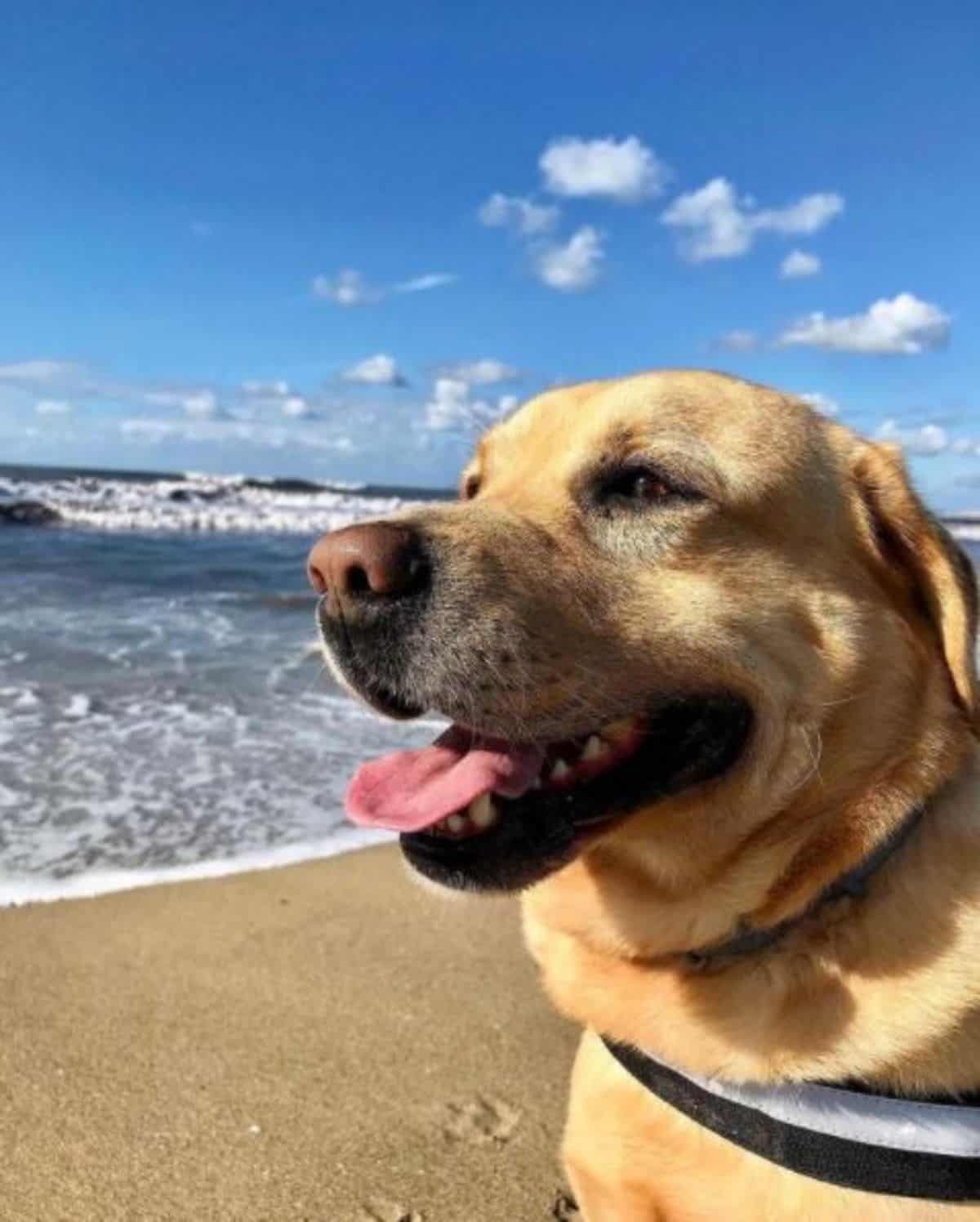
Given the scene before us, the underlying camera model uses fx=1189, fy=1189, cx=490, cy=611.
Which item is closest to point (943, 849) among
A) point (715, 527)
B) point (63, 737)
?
point (715, 527)

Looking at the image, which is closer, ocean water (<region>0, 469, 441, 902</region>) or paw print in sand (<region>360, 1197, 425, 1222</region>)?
paw print in sand (<region>360, 1197, 425, 1222</region>)

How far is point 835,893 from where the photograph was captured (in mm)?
2451

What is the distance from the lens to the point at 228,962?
4449 mm

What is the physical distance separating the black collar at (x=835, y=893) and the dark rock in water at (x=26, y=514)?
2657 cm

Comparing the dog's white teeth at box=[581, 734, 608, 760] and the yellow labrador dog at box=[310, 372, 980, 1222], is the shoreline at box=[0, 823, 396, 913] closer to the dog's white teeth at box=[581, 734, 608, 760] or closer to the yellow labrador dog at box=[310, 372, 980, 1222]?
the yellow labrador dog at box=[310, 372, 980, 1222]

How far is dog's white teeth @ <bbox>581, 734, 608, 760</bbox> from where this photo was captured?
8.23 feet

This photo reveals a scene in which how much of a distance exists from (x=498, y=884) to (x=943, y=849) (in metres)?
0.93

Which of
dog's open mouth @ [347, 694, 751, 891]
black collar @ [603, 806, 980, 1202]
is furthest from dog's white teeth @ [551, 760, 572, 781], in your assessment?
black collar @ [603, 806, 980, 1202]

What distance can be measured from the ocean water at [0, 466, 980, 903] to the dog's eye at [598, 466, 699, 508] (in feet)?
3.39

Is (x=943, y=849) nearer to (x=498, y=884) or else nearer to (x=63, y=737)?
(x=498, y=884)

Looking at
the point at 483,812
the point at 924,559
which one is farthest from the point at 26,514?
the point at 924,559

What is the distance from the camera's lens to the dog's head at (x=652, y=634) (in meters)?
2.39

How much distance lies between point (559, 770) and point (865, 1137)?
0.90m

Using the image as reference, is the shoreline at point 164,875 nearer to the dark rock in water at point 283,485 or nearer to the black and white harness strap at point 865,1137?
the black and white harness strap at point 865,1137
